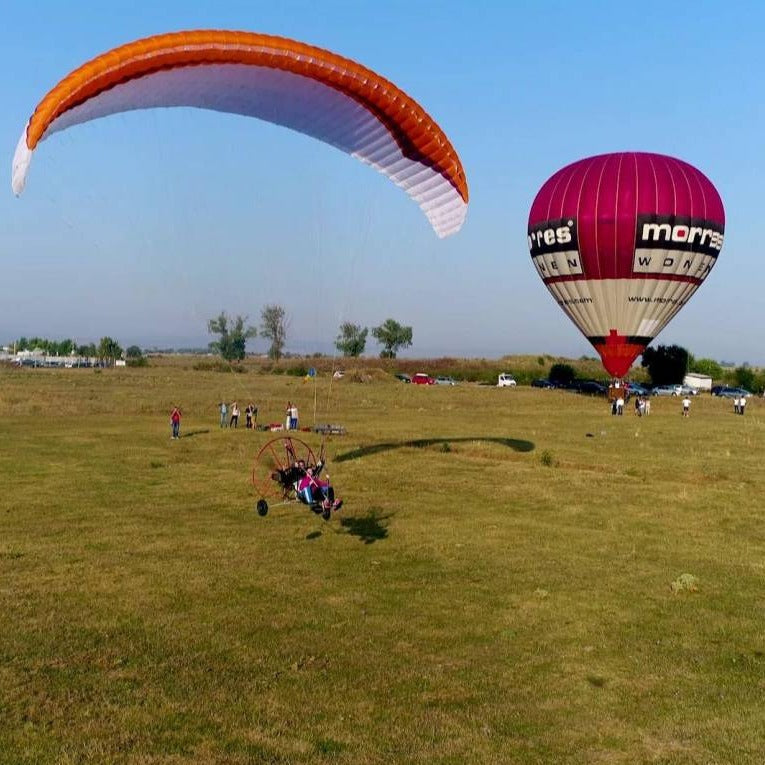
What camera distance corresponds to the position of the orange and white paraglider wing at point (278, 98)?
13.1m

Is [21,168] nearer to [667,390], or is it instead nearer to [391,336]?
[667,390]

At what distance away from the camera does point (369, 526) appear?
61.7ft

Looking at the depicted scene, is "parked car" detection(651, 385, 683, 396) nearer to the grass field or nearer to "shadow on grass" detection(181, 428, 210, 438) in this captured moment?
the grass field

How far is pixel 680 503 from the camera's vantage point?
73.2 feet

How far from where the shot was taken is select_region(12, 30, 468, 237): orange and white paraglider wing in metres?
13.1

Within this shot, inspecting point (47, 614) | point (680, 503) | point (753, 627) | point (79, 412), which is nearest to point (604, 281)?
point (680, 503)

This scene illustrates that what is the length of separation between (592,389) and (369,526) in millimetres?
60368

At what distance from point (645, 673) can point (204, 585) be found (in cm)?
766

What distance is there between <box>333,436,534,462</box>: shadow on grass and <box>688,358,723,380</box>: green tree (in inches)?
Answer: 3151

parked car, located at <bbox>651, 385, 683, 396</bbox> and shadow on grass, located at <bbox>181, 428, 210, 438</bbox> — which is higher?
Result: parked car, located at <bbox>651, 385, 683, 396</bbox>

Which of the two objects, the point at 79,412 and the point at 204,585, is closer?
the point at 204,585

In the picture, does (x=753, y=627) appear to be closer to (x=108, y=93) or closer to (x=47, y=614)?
(x=47, y=614)

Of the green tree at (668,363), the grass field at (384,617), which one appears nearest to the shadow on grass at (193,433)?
the grass field at (384,617)

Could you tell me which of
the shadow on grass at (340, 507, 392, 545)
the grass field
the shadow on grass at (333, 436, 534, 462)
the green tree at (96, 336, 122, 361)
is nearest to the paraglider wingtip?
the grass field
